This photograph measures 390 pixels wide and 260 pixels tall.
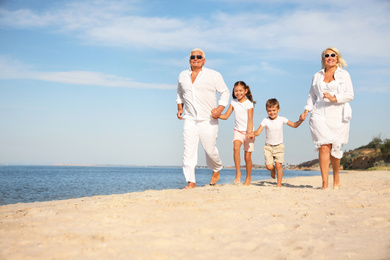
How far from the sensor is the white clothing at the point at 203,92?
6996 millimetres

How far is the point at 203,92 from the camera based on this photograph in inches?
275

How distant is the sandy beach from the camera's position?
261 centimetres

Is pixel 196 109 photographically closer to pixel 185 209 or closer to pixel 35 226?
pixel 185 209

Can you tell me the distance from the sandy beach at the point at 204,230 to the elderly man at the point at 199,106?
7.83ft

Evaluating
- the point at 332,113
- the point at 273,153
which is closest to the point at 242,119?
the point at 273,153

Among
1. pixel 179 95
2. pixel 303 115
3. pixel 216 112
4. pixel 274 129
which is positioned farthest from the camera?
pixel 179 95

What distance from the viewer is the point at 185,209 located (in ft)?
13.5

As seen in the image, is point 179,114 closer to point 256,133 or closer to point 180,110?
point 180,110

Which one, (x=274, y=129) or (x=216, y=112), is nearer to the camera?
(x=216, y=112)

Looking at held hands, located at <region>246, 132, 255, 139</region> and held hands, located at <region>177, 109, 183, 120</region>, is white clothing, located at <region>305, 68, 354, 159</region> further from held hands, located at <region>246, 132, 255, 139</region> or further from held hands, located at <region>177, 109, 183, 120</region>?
held hands, located at <region>177, 109, 183, 120</region>

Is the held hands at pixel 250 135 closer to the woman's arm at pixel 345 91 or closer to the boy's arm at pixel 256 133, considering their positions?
the boy's arm at pixel 256 133

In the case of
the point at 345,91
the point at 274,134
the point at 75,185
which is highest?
the point at 345,91

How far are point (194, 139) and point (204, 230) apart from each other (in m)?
3.93

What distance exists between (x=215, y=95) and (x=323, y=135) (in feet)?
7.42
